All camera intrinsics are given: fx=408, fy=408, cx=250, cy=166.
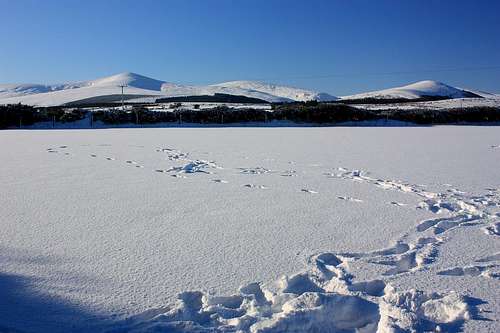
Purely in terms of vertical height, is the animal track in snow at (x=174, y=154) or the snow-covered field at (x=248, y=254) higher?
the animal track in snow at (x=174, y=154)

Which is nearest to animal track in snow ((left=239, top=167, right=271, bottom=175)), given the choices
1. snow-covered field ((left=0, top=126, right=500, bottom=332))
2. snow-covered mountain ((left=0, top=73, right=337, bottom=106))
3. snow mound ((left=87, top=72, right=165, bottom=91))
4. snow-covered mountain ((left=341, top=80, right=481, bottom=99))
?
snow-covered field ((left=0, top=126, right=500, bottom=332))

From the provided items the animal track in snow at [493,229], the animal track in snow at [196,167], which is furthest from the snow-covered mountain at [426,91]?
the animal track in snow at [493,229]

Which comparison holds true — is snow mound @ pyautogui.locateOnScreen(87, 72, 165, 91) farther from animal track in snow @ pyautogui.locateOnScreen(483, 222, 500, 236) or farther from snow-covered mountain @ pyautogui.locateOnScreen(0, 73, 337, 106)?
animal track in snow @ pyautogui.locateOnScreen(483, 222, 500, 236)

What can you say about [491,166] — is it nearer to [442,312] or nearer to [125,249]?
[442,312]

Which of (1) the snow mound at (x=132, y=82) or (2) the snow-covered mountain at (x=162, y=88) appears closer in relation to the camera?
(2) the snow-covered mountain at (x=162, y=88)

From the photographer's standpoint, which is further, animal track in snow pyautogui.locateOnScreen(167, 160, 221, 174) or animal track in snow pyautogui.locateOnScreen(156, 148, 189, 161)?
animal track in snow pyautogui.locateOnScreen(156, 148, 189, 161)

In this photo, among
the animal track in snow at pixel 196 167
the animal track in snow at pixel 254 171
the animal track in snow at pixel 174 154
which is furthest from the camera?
the animal track in snow at pixel 174 154

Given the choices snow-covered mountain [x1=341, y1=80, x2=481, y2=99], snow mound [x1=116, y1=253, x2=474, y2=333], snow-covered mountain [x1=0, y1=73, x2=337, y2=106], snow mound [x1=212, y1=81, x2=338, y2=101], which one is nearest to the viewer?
snow mound [x1=116, y1=253, x2=474, y2=333]

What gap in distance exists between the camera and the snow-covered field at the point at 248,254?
1.78 metres

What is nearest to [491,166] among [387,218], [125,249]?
[387,218]

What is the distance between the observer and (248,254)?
99.0 inches

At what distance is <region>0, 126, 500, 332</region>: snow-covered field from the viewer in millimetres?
1784

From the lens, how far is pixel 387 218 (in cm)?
334

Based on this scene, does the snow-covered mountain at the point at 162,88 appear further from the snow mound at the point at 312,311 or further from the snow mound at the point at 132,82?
the snow mound at the point at 312,311
